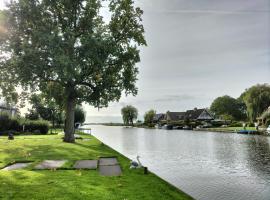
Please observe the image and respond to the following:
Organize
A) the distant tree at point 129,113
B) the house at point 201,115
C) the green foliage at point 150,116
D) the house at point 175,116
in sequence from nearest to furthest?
the house at point 201,115 < the house at point 175,116 < the green foliage at point 150,116 < the distant tree at point 129,113

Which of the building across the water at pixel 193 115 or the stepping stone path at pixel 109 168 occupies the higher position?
the building across the water at pixel 193 115

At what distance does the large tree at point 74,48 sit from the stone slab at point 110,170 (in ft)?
42.9

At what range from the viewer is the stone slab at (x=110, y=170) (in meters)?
15.0

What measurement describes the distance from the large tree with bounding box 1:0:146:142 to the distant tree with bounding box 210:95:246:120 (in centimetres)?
12269

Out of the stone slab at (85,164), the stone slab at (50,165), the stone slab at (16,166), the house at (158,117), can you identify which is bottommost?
the stone slab at (85,164)

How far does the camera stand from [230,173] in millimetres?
19609

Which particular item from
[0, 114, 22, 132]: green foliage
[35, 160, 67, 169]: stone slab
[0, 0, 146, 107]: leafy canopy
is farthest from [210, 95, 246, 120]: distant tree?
[35, 160, 67, 169]: stone slab

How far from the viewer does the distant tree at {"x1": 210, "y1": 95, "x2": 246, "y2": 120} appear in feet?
488

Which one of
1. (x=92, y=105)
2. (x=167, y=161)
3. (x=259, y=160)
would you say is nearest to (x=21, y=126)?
(x=92, y=105)

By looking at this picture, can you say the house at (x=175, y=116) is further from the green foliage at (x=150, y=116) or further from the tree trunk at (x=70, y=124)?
the tree trunk at (x=70, y=124)

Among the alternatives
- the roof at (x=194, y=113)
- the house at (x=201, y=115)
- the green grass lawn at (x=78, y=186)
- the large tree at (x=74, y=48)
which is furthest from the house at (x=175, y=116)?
the green grass lawn at (x=78, y=186)

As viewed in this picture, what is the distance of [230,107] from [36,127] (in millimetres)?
113546

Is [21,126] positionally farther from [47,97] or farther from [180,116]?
[180,116]

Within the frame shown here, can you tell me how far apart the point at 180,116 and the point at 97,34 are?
5010 inches
